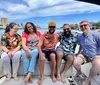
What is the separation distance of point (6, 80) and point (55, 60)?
823 mm

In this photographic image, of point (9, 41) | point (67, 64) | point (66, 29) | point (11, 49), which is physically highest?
point (66, 29)

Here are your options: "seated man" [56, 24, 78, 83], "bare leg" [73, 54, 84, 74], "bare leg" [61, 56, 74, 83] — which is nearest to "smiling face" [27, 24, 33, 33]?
"seated man" [56, 24, 78, 83]

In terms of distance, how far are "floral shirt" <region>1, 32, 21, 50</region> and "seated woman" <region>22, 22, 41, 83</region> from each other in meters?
0.13

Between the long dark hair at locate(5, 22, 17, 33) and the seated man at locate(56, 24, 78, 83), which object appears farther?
the long dark hair at locate(5, 22, 17, 33)

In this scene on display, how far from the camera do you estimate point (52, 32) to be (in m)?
2.93

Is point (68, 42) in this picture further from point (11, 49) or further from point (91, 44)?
point (11, 49)

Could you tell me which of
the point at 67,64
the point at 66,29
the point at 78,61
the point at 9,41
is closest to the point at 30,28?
the point at 9,41

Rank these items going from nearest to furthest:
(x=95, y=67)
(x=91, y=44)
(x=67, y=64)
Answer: (x=95, y=67), (x=91, y=44), (x=67, y=64)

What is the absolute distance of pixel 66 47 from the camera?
2.96 m

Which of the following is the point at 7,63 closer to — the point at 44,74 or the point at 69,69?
the point at 44,74

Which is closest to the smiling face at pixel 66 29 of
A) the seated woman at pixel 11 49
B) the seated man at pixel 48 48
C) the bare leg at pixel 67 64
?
the seated man at pixel 48 48

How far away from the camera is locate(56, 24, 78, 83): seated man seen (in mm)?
2881

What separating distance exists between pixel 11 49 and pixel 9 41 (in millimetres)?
135

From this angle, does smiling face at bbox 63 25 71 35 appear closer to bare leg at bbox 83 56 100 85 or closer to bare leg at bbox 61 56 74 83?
bare leg at bbox 61 56 74 83
